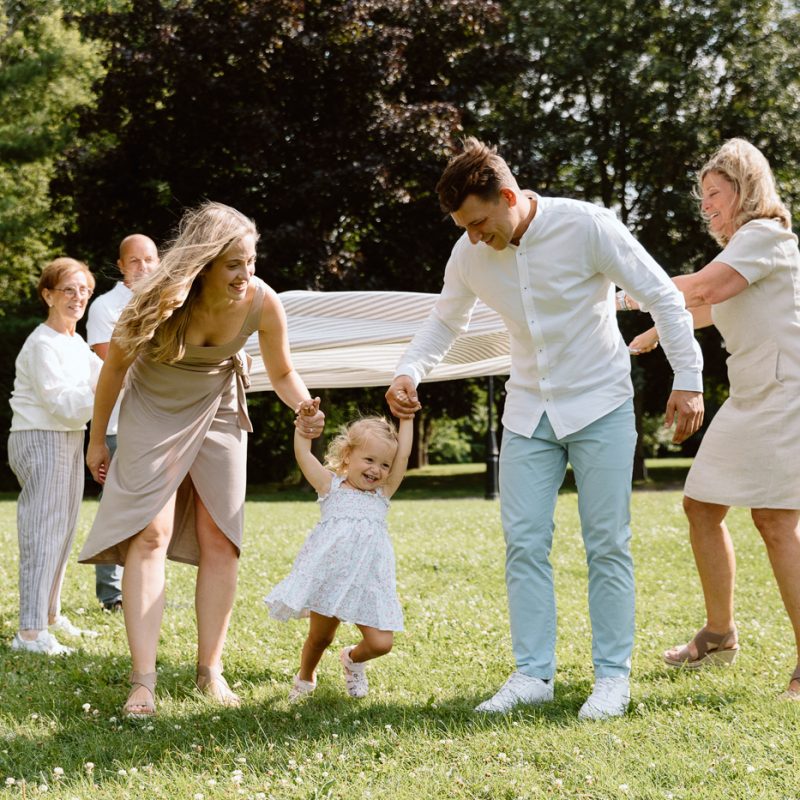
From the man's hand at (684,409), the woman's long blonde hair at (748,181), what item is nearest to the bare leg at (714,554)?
the man's hand at (684,409)

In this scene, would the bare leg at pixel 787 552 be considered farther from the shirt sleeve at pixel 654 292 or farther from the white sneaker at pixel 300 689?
the white sneaker at pixel 300 689

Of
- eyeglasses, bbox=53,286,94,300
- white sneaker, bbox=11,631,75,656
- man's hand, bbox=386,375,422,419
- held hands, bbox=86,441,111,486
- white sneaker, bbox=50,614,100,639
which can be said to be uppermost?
eyeglasses, bbox=53,286,94,300

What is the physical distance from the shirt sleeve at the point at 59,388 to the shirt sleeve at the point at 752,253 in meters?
3.67

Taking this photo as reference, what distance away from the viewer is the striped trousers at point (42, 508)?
5.88 m

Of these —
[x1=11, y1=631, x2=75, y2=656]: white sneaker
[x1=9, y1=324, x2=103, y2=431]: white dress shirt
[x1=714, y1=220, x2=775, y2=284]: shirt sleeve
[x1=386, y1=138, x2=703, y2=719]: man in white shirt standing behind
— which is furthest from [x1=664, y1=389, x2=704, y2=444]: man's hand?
[x1=11, y1=631, x2=75, y2=656]: white sneaker

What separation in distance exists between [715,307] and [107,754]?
3.47m

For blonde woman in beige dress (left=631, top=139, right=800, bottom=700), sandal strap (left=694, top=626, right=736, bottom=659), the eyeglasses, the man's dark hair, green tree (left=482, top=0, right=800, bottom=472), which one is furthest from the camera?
green tree (left=482, top=0, right=800, bottom=472)

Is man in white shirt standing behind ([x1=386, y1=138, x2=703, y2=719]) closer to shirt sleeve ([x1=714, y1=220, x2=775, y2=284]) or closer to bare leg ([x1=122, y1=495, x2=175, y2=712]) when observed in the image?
shirt sleeve ([x1=714, y1=220, x2=775, y2=284])

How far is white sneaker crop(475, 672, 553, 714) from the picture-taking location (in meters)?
4.31

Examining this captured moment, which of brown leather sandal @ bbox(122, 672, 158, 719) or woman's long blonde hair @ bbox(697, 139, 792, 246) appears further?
woman's long blonde hair @ bbox(697, 139, 792, 246)

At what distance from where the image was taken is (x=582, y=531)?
4.50 meters

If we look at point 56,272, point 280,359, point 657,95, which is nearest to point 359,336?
point 56,272

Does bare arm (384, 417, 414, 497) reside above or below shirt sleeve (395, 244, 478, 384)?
below

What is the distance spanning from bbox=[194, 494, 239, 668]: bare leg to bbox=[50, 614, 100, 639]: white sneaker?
1655 mm
